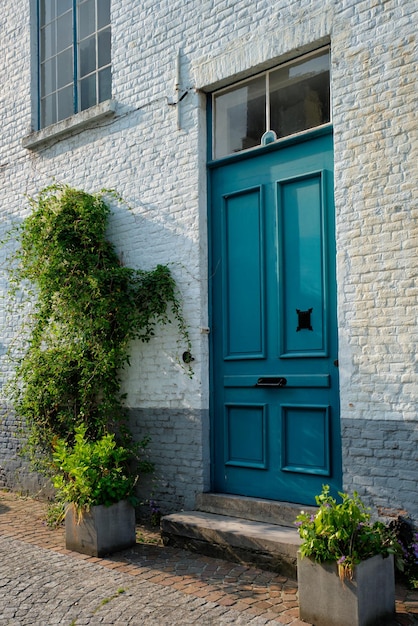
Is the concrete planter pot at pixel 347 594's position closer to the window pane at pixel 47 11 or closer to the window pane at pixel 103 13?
the window pane at pixel 103 13

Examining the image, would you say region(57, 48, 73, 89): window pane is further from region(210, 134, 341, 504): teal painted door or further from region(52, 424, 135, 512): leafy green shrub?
region(52, 424, 135, 512): leafy green shrub

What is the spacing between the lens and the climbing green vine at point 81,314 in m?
6.66

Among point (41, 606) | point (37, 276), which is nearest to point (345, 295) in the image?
point (41, 606)

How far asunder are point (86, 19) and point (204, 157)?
2.83 metres

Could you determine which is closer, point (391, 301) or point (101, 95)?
point (391, 301)

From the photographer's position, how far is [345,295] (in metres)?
5.23

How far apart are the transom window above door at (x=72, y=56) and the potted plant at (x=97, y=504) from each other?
4047 millimetres

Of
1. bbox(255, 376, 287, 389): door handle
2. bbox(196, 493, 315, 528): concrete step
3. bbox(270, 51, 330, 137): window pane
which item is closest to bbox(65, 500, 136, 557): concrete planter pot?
bbox(196, 493, 315, 528): concrete step

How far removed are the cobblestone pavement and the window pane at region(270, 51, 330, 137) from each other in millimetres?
3591

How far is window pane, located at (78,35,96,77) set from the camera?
7.90m

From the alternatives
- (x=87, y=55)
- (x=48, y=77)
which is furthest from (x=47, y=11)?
(x=87, y=55)

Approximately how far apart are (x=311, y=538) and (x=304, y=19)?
4011mm

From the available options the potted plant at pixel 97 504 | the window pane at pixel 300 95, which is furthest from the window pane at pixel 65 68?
the potted plant at pixel 97 504

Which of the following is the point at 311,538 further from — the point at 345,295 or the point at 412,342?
the point at 345,295
